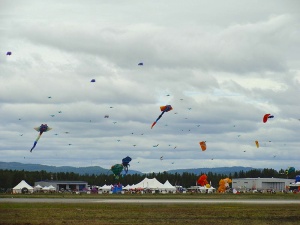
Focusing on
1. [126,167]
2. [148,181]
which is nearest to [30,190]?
[148,181]

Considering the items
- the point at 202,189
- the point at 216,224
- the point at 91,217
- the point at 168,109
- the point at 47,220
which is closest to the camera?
the point at 216,224

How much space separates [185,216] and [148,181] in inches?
4265

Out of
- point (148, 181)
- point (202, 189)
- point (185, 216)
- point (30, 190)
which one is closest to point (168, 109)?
point (185, 216)

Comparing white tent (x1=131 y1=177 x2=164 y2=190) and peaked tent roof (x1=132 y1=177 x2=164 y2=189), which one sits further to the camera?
peaked tent roof (x1=132 y1=177 x2=164 y2=189)

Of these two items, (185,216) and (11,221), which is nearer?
(11,221)

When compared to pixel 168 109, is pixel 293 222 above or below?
below

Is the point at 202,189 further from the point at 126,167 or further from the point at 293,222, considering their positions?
the point at 293,222

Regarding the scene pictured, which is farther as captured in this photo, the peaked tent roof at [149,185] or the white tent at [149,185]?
the peaked tent roof at [149,185]

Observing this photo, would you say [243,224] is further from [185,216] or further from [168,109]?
[168,109]

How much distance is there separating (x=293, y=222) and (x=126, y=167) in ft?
194

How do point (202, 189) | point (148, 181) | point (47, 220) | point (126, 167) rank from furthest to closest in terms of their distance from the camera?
point (202, 189)
point (148, 181)
point (126, 167)
point (47, 220)

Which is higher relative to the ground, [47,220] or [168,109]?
[168,109]

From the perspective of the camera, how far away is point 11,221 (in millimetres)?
40906

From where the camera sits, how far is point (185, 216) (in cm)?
4697
